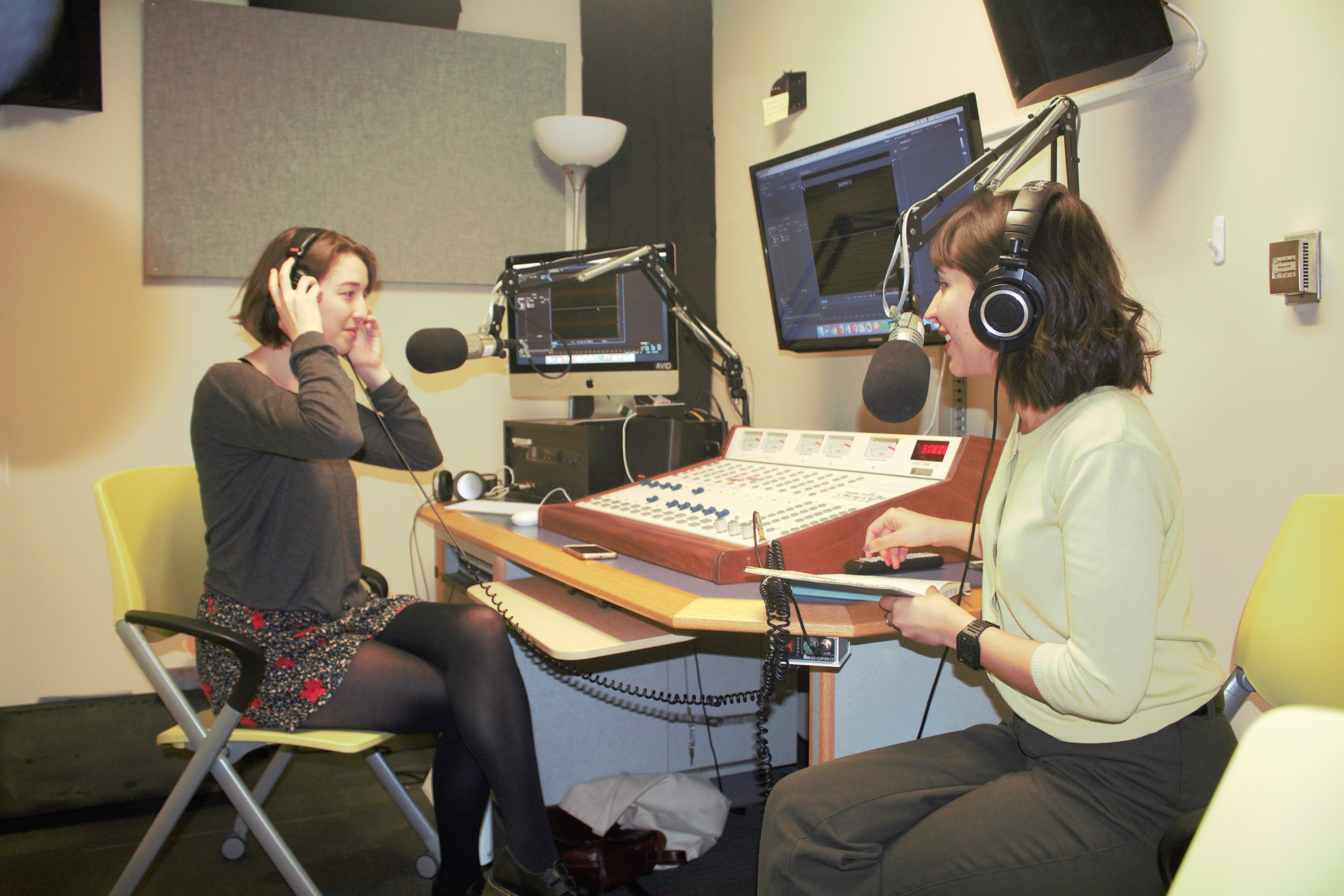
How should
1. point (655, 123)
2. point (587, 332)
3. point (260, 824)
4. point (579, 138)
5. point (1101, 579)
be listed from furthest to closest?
point (655, 123) < point (579, 138) < point (587, 332) < point (260, 824) < point (1101, 579)

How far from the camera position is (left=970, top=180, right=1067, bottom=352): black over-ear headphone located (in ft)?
2.93

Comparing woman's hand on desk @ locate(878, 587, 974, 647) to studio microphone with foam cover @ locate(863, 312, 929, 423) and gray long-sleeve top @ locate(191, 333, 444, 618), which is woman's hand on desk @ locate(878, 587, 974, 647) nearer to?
studio microphone with foam cover @ locate(863, 312, 929, 423)

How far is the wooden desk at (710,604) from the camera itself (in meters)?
1.03

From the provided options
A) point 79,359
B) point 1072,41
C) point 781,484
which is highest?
point 1072,41

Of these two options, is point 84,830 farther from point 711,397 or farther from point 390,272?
point 711,397

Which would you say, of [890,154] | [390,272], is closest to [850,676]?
[890,154]

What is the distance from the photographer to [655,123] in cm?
265

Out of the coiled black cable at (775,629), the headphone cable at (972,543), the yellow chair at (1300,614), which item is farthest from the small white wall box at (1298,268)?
the coiled black cable at (775,629)

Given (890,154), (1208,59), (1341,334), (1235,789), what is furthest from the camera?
(890,154)

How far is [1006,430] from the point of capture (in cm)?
160

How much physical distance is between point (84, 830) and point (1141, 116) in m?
2.60

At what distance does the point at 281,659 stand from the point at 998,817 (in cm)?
111

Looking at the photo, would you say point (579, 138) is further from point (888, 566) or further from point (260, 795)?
point (260, 795)

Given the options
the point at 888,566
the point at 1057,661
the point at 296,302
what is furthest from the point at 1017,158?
the point at 296,302
